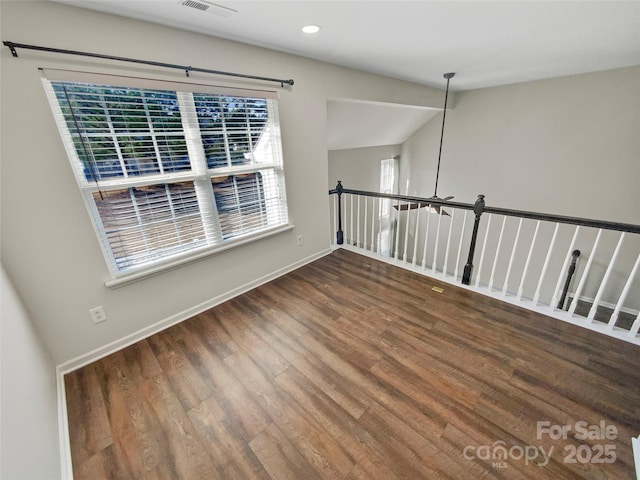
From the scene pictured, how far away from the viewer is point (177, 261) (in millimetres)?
2273

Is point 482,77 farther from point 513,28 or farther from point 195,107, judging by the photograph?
point 195,107

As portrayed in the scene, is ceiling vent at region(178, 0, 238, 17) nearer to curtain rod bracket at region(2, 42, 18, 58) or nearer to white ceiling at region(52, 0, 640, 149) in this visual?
white ceiling at region(52, 0, 640, 149)

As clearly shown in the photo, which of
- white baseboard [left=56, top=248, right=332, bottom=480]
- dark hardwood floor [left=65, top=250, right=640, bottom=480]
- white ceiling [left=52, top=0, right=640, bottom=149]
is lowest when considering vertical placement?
dark hardwood floor [left=65, top=250, right=640, bottom=480]

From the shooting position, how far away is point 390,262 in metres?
3.37

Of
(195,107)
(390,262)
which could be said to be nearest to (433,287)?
(390,262)

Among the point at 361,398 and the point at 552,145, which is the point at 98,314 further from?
the point at 552,145

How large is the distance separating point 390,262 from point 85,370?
308 cm

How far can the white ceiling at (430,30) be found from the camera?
1.64m

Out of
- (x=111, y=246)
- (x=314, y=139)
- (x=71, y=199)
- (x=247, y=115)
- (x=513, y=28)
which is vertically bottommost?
(x=111, y=246)

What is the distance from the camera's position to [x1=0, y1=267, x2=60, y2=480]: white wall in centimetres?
89

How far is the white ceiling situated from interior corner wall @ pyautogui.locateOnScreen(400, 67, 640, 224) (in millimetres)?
526

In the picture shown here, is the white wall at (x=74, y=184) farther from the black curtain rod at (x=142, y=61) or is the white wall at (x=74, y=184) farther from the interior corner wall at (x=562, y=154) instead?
the interior corner wall at (x=562, y=154)

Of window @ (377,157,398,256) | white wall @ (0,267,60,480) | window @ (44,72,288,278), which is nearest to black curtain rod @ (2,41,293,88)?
window @ (44,72,288,278)

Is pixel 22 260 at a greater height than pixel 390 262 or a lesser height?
greater
